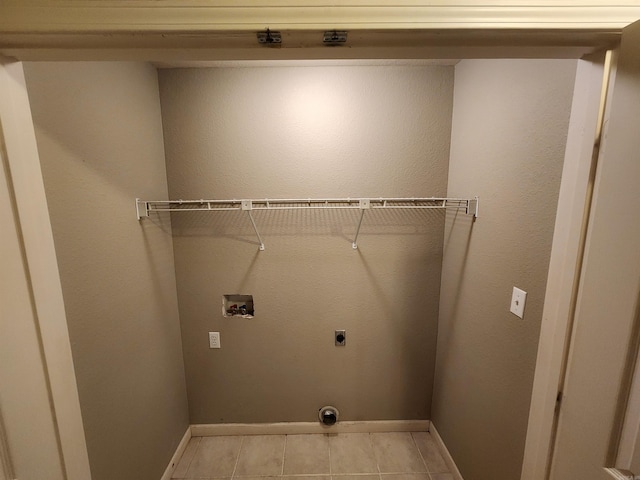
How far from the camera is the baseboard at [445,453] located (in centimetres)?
154

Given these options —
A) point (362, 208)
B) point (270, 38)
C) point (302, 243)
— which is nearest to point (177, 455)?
point (302, 243)

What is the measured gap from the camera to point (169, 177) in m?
1.58

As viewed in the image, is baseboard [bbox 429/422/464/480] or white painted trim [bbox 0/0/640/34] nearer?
white painted trim [bbox 0/0/640/34]

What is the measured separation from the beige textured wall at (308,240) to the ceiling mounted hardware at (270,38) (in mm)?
1020

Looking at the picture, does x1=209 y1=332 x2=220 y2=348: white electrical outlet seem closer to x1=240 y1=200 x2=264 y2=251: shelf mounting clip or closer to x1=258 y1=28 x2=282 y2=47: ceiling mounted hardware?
x1=240 y1=200 x2=264 y2=251: shelf mounting clip

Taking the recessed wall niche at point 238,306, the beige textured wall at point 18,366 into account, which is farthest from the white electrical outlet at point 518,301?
the beige textured wall at point 18,366

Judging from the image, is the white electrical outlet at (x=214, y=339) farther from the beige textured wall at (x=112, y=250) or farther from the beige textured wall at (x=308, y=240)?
the beige textured wall at (x=112, y=250)

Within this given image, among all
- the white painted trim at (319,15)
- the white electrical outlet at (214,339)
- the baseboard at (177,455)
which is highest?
the white painted trim at (319,15)

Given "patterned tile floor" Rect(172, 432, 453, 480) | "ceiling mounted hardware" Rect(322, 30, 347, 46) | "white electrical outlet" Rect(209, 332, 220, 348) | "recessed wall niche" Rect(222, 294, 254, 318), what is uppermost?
"ceiling mounted hardware" Rect(322, 30, 347, 46)

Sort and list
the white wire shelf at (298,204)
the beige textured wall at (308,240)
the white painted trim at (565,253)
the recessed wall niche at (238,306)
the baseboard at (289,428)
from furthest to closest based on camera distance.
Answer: the baseboard at (289,428), the recessed wall niche at (238,306), the beige textured wall at (308,240), the white wire shelf at (298,204), the white painted trim at (565,253)

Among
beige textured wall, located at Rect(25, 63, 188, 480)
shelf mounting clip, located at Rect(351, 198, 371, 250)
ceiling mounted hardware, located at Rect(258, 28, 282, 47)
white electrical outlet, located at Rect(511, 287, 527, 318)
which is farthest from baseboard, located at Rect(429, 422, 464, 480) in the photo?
ceiling mounted hardware, located at Rect(258, 28, 282, 47)

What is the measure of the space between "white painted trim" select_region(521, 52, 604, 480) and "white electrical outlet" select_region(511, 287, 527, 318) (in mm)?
232

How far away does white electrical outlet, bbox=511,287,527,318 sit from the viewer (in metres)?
1.00

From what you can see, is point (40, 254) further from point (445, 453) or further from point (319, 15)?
point (445, 453)
